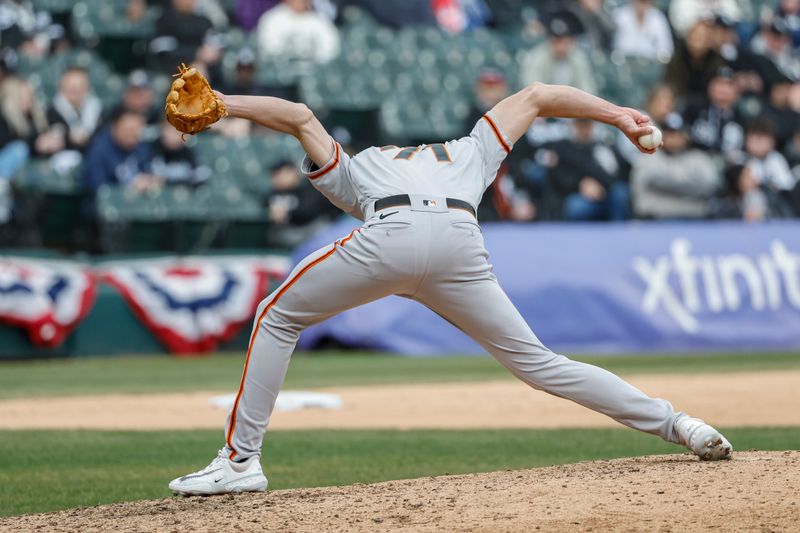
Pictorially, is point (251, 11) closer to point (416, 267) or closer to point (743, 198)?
point (743, 198)

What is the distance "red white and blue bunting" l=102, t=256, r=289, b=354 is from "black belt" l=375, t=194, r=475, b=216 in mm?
8694

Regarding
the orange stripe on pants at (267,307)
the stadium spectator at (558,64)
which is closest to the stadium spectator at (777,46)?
the stadium spectator at (558,64)

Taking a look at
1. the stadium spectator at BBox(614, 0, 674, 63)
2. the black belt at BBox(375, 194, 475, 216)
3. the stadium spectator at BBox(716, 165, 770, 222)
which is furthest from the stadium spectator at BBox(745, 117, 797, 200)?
the black belt at BBox(375, 194, 475, 216)

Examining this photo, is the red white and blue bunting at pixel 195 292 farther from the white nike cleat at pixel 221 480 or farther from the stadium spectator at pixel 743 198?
the white nike cleat at pixel 221 480

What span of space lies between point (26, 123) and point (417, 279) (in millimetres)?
9553

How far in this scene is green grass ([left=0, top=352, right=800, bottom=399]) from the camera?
429 inches

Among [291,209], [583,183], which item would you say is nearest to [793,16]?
[583,183]

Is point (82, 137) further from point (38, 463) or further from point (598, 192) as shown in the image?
point (38, 463)

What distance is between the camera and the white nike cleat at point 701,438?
16.2ft

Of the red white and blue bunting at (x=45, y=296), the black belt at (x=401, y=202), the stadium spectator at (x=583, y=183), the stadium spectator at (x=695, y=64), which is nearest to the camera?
the black belt at (x=401, y=202)

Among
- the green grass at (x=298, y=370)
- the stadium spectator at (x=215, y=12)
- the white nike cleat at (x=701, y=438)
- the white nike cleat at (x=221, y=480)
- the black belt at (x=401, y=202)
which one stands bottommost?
the green grass at (x=298, y=370)

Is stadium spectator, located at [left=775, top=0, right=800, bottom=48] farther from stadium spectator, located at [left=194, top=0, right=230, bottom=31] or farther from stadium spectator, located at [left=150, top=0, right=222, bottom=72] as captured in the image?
stadium spectator, located at [left=150, top=0, right=222, bottom=72]

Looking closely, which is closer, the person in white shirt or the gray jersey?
the gray jersey

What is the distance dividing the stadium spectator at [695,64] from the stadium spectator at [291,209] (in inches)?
231
